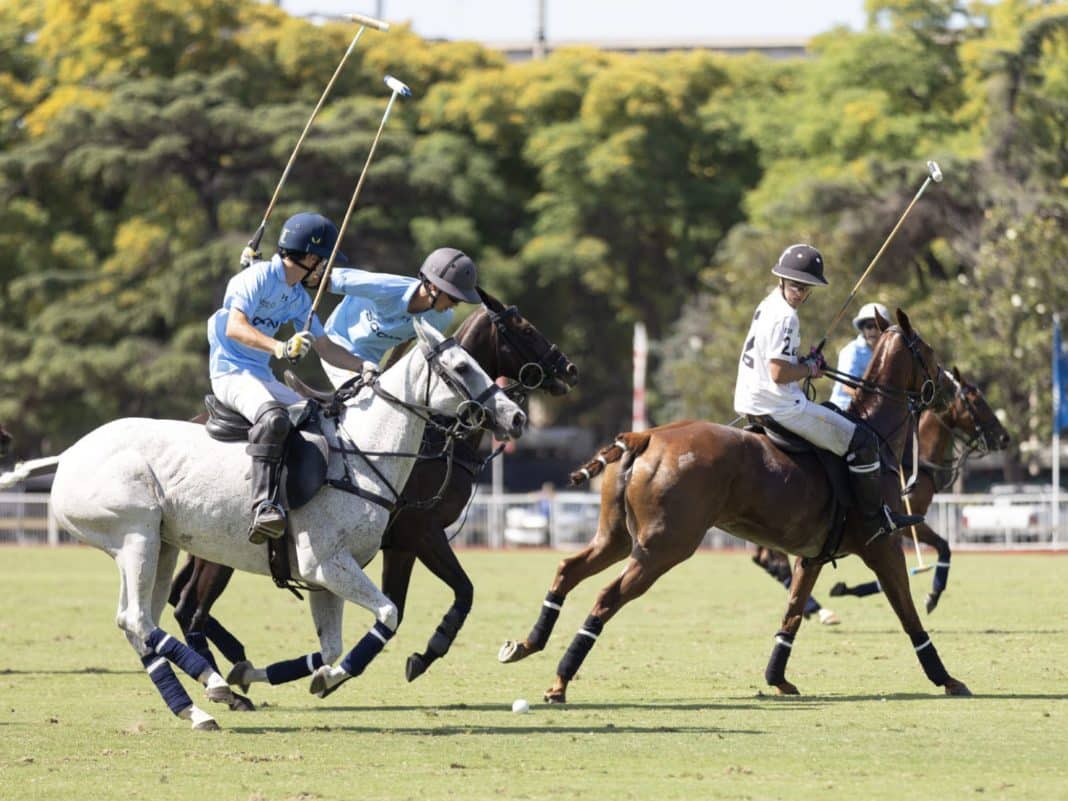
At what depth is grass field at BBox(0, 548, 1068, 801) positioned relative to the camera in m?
8.50

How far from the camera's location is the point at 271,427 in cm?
1041

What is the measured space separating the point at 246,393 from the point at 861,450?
364cm

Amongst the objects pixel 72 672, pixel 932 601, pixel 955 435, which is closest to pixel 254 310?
pixel 72 672

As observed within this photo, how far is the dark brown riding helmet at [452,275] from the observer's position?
11.2 meters

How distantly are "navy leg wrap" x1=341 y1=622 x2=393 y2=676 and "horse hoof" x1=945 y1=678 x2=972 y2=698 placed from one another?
335 centimetres

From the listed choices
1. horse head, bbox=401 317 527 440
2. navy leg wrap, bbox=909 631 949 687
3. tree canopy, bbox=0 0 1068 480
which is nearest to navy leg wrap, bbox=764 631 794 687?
navy leg wrap, bbox=909 631 949 687

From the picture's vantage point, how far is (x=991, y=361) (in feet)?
134

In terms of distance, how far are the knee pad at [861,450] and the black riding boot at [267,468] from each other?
11.4 ft

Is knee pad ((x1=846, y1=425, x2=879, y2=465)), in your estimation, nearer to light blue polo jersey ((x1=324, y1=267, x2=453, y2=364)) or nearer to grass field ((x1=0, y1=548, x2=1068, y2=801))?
grass field ((x1=0, y1=548, x2=1068, y2=801))

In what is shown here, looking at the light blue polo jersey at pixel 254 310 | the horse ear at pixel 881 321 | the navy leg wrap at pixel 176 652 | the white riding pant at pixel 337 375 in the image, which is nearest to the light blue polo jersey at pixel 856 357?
the horse ear at pixel 881 321

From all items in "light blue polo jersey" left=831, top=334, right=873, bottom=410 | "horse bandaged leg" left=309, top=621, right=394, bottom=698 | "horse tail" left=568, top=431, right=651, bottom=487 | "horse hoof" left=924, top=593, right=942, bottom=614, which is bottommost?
"horse hoof" left=924, top=593, right=942, bottom=614

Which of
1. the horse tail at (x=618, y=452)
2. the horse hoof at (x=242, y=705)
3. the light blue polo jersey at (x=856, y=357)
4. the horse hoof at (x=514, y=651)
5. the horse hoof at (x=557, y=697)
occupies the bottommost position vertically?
the horse hoof at (x=242, y=705)

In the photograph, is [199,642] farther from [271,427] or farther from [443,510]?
[271,427]

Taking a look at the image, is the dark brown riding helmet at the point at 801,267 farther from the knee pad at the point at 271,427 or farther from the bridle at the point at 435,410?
the knee pad at the point at 271,427
